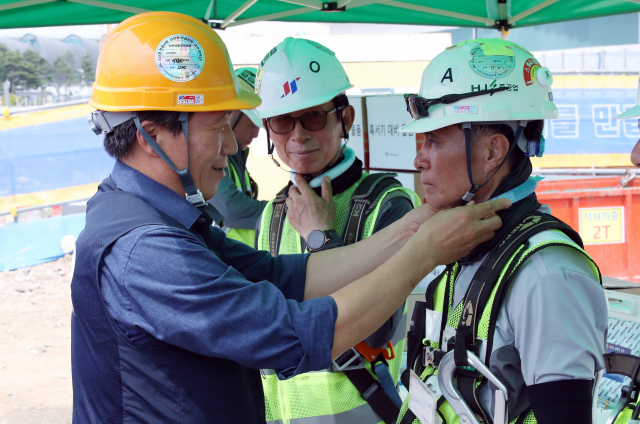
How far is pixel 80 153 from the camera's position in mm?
12453

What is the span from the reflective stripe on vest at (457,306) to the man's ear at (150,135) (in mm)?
1163

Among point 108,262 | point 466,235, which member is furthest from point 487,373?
point 108,262

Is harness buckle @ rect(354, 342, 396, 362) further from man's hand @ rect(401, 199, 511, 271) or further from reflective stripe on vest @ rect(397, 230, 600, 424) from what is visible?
man's hand @ rect(401, 199, 511, 271)

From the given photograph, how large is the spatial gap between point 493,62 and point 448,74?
0.17 metres

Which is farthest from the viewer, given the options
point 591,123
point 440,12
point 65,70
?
point 65,70

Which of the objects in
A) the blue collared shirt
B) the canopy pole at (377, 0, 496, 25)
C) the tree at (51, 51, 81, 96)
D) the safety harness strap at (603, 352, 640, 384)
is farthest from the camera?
the tree at (51, 51, 81, 96)

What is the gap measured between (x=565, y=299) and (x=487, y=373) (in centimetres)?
32

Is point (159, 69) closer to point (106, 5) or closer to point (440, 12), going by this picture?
point (106, 5)

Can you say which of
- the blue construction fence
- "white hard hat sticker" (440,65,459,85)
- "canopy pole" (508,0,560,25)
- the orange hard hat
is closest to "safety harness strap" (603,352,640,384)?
"white hard hat sticker" (440,65,459,85)

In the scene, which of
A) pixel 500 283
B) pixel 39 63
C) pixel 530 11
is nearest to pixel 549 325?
pixel 500 283

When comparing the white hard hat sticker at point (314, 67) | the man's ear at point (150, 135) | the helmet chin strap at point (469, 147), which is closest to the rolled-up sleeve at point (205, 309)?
the man's ear at point (150, 135)

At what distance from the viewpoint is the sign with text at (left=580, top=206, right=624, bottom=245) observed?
31.6 ft

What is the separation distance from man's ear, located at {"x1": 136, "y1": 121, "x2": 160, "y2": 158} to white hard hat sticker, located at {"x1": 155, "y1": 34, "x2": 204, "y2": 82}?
0.55ft

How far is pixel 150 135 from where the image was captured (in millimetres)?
1848
